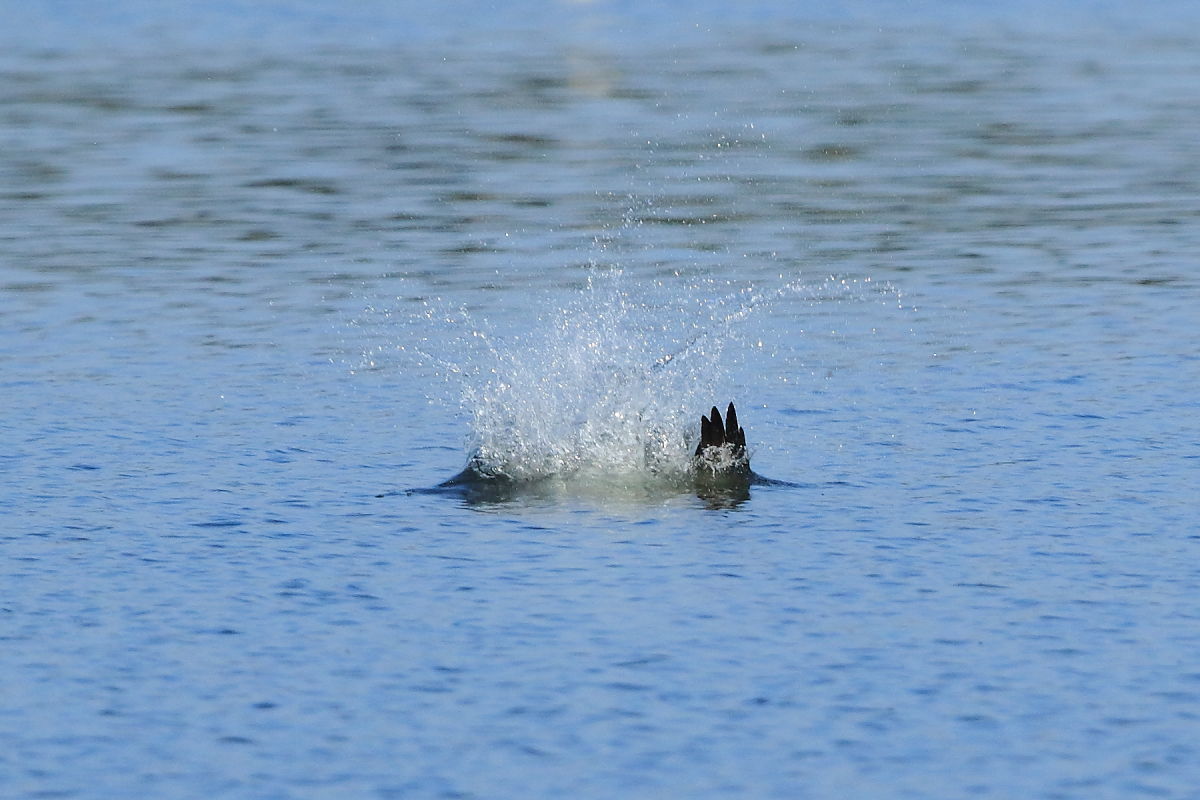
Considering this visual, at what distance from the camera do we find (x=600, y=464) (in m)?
16.2

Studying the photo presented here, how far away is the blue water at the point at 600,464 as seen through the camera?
1089 centimetres

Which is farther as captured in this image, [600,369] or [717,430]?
[600,369]

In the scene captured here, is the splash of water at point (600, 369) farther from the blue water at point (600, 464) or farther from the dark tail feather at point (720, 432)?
the dark tail feather at point (720, 432)

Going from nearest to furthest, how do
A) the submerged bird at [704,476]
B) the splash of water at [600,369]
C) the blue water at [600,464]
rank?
the blue water at [600,464], the submerged bird at [704,476], the splash of water at [600,369]

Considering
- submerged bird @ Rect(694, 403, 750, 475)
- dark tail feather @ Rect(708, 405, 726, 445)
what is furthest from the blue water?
dark tail feather @ Rect(708, 405, 726, 445)

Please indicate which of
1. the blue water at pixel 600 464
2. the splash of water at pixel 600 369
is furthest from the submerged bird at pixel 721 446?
the blue water at pixel 600 464

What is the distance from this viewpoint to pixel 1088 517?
1481cm

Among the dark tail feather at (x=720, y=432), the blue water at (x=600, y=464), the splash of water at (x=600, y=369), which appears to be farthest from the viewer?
the splash of water at (x=600, y=369)

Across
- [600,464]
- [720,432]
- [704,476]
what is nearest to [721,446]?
[720,432]

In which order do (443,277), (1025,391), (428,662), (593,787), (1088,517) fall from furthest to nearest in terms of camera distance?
(443,277)
(1025,391)
(1088,517)
(428,662)
(593,787)

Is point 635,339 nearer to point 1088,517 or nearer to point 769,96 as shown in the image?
point 1088,517

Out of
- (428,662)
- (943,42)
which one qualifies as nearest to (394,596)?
(428,662)

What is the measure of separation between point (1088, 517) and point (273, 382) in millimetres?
8173

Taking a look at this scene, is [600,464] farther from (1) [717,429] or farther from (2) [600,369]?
(2) [600,369]
